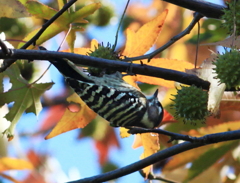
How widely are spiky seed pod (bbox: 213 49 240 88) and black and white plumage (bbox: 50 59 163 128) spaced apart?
3.48ft

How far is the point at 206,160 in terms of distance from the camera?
10.3 feet

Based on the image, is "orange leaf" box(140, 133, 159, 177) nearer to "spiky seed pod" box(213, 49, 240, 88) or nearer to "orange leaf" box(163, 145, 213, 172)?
"orange leaf" box(163, 145, 213, 172)

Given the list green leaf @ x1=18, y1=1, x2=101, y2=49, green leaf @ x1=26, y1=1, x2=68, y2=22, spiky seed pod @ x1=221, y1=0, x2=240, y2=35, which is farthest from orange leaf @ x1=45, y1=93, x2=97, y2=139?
spiky seed pod @ x1=221, y1=0, x2=240, y2=35

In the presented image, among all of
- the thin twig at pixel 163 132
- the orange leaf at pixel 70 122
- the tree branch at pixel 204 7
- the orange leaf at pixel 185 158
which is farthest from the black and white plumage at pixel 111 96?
the thin twig at pixel 163 132

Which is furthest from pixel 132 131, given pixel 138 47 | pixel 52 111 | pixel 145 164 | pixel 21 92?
pixel 52 111

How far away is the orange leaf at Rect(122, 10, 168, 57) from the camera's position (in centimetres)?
257

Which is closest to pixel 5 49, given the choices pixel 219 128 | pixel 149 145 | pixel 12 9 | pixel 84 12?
pixel 12 9

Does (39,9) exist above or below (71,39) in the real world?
above

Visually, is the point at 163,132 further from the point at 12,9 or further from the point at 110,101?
the point at 110,101

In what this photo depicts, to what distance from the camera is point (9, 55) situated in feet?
6.53

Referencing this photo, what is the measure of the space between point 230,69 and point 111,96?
1256 mm

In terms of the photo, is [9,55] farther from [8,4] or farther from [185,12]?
[185,12]

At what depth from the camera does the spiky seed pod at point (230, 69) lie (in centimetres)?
194

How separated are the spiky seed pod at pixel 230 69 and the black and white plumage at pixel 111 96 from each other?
1062 millimetres
